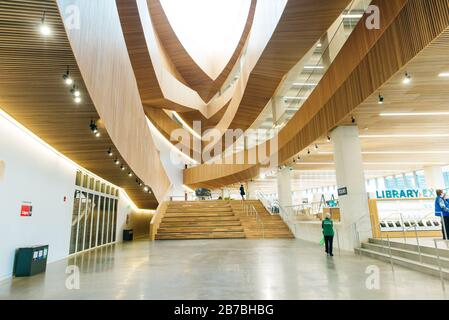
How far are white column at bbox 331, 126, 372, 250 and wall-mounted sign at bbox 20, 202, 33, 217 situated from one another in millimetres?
9363

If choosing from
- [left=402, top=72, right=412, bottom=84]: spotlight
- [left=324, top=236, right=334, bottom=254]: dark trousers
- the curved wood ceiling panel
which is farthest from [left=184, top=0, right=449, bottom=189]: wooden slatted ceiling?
the curved wood ceiling panel

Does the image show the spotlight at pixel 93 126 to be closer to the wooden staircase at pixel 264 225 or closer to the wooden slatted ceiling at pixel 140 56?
the wooden slatted ceiling at pixel 140 56

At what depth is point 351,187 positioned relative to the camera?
978cm

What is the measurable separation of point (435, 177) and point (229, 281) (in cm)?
1820

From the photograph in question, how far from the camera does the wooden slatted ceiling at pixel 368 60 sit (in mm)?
5457

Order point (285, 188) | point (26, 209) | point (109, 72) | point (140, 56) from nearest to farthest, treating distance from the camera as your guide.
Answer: point (109, 72), point (26, 209), point (140, 56), point (285, 188)

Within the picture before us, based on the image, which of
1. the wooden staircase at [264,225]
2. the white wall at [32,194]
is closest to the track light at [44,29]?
the white wall at [32,194]

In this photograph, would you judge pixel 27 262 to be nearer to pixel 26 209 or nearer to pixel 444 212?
pixel 26 209

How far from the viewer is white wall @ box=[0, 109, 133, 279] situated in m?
6.23

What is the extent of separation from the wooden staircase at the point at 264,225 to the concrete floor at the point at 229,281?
24.6 feet

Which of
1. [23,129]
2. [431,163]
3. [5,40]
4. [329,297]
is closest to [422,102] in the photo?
[329,297]

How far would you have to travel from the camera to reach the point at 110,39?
6.31 meters

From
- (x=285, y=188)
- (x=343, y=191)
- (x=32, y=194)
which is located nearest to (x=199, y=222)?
(x=285, y=188)

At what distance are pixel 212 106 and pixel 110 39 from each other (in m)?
18.8
